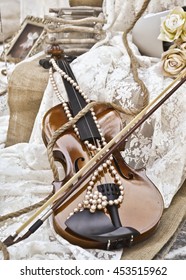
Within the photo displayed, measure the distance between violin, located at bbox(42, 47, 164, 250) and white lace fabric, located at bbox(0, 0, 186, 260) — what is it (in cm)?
12

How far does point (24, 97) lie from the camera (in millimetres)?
1680

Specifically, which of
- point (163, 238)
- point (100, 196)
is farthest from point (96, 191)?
point (163, 238)

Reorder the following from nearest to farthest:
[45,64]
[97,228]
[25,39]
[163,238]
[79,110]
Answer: [97,228] < [163,238] < [79,110] < [45,64] < [25,39]

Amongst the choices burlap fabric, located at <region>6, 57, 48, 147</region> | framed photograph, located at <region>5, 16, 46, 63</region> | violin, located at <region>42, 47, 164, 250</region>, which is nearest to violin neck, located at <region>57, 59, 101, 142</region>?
violin, located at <region>42, 47, 164, 250</region>

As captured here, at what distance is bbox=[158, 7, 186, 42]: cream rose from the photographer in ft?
4.77

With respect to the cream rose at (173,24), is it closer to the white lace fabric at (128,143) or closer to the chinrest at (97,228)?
the white lace fabric at (128,143)

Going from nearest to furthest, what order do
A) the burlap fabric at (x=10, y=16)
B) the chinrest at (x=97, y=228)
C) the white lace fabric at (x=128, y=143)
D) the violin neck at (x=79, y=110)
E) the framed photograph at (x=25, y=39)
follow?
1. the chinrest at (x=97, y=228)
2. the violin neck at (x=79, y=110)
3. the white lace fabric at (x=128, y=143)
4. the framed photograph at (x=25, y=39)
5. the burlap fabric at (x=10, y=16)

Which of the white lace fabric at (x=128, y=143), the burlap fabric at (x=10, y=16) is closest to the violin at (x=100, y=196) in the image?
the white lace fabric at (x=128, y=143)

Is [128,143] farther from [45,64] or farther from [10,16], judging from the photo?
[10,16]

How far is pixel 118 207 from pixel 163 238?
15 cm

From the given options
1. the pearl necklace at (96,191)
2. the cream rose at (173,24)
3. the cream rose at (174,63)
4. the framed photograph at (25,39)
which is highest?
the cream rose at (173,24)

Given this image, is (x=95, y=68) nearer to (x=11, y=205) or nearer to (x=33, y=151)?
(x=33, y=151)

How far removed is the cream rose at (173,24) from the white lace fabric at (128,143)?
0.11 metres

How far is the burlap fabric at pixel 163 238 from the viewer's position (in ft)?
3.63
